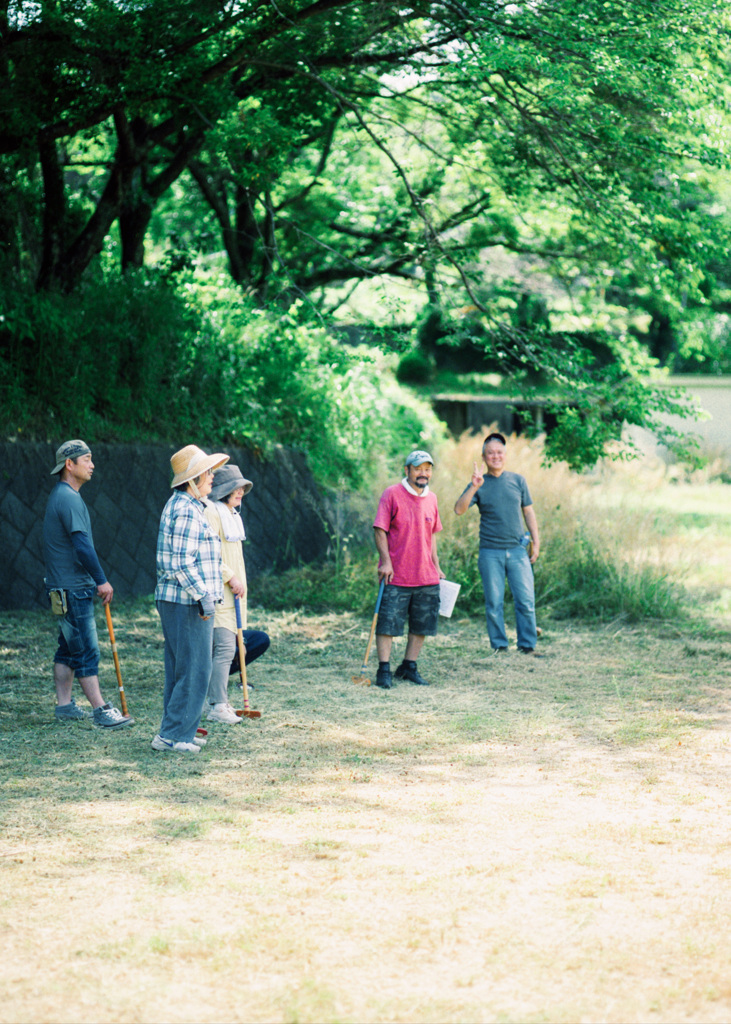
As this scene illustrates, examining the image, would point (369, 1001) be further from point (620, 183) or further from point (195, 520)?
point (620, 183)

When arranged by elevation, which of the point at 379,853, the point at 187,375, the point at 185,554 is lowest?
the point at 379,853

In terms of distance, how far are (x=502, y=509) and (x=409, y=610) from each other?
1413 millimetres

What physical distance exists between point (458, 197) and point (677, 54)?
8171mm

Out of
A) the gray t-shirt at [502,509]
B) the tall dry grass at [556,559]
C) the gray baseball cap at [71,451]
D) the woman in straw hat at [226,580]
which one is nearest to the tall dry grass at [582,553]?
the tall dry grass at [556,559]

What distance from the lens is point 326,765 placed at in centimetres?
600

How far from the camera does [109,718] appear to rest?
6.69m

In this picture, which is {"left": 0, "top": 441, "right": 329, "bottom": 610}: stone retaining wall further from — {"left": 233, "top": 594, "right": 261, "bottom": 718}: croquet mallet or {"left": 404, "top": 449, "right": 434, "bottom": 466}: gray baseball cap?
{"left": 404, "top": 449, "right": 434, "bottom": 466}: gray baseball cap

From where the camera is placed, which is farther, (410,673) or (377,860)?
(410,673)

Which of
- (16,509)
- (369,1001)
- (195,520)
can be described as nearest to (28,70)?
(16,509)

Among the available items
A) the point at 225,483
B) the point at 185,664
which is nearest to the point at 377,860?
the point at 185,664

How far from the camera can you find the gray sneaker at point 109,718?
21.9 feet

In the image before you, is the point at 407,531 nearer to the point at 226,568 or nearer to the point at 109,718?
the point at 226,568

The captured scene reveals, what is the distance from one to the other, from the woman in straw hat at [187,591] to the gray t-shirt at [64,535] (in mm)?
854

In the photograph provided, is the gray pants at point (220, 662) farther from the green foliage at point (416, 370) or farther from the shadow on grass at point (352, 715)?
the green foliage at point (416, 370)
